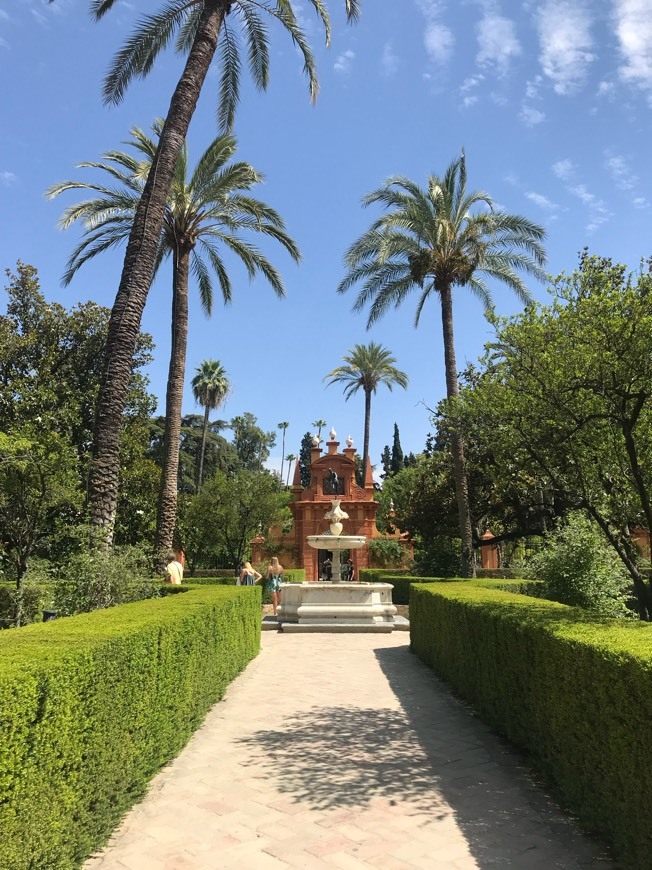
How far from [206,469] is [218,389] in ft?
21.8

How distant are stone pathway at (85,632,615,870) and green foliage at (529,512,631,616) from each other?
419 centimetres

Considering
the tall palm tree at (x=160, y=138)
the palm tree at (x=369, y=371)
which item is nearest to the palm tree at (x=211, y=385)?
the palm tree at (x=369, y=371)

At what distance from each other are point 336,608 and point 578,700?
1091cm

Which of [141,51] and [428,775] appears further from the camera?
[141,51]

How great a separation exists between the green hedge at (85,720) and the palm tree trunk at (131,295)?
10.1 ft

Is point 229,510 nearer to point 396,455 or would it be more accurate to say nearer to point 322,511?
point 322,511

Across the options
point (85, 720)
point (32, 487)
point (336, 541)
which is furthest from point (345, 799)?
point (336, 541)

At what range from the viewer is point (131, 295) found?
9000 mm

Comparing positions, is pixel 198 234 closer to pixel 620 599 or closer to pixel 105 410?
pixel 105 410

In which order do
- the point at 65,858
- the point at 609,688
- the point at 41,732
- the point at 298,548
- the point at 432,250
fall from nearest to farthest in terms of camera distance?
the point at 41,732, the point at 65,858, the point at 609,688, the point at 432,250, the point at 298,548

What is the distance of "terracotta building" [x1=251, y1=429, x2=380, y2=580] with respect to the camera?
3238 cm

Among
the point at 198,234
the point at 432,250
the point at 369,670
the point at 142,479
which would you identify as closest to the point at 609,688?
the point at 369,670

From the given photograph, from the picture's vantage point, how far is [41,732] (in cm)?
265

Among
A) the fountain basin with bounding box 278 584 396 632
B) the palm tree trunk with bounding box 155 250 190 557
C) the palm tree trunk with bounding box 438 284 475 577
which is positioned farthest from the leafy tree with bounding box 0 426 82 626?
the palm tree trunk with bounding box 438 284 475 577
